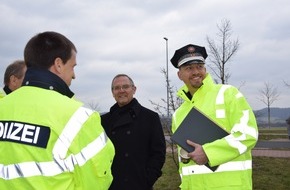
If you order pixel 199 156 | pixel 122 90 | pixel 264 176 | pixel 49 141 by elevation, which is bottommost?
pixel 264 176

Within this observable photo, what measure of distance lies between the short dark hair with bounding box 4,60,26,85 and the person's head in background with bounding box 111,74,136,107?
43.9 inches

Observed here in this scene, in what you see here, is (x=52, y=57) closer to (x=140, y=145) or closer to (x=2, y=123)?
(x=2, y=123)

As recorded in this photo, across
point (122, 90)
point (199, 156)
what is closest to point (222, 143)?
point (199, 156)

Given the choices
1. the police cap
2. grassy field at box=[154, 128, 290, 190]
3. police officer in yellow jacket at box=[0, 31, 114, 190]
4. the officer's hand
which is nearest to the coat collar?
police officer in yellow jacket at box=[0, 31, 114, 190]

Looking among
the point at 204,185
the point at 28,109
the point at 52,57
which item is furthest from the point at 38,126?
the point at 204,185

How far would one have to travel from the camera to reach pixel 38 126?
6.08 ft

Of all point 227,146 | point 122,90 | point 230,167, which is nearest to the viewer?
point 227,146

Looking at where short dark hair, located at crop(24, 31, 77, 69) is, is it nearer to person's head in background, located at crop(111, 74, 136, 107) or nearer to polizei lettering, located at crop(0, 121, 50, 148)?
polizei lettering, located at crop(0, 121, 50, 148)

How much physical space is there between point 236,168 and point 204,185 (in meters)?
0.30

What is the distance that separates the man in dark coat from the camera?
4.23 meters

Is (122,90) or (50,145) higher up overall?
(122,90)

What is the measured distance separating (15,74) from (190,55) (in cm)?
189

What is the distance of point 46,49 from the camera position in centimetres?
209

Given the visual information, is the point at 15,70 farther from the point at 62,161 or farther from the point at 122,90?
the point at 62,161
